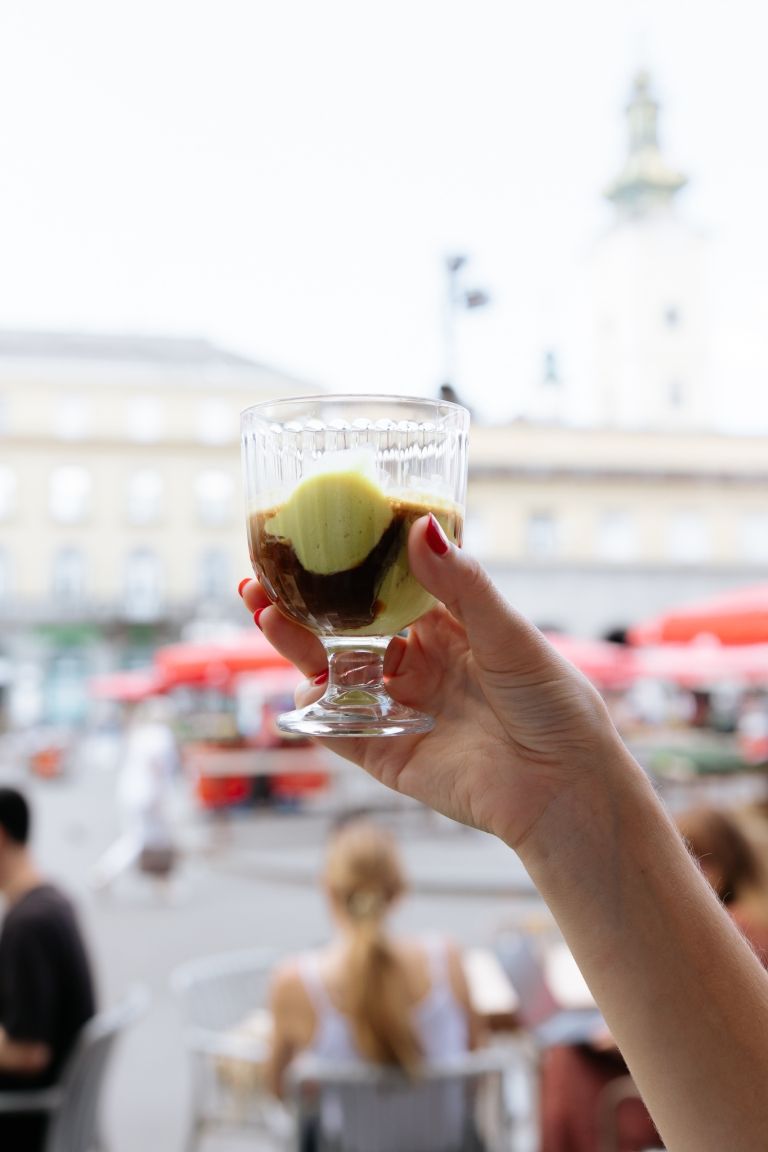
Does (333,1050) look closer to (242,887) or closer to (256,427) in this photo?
(256,427)

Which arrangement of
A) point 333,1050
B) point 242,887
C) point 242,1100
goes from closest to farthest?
point 333,1050 < point 242,1100 < point 242,887

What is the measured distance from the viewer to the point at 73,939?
3.59 m

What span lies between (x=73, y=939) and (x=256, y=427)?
2.95 meters

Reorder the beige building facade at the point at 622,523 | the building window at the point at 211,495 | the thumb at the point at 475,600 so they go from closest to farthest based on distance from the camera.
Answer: the thumb at the point at 475,600 < the beige building facade at the point at 622,523 < the building window at the point at 211,495

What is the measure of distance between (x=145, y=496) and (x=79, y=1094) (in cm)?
3703

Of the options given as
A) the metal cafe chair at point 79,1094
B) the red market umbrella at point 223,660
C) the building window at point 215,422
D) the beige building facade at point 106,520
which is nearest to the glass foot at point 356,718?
the metal cafe chair at point 79,1094

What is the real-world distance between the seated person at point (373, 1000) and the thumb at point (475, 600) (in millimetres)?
2426

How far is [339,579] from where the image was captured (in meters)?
1.02

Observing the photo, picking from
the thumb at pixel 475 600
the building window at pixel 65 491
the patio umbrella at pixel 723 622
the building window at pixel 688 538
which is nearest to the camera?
the thumb at pixel 475 600

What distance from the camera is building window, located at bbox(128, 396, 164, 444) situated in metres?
39.3

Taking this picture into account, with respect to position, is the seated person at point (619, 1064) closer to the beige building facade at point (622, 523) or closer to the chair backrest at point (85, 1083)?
the chair backrest at point (85, 1083)

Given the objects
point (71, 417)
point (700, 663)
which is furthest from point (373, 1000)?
point (71, 417)

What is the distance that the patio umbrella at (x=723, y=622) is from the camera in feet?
20.2

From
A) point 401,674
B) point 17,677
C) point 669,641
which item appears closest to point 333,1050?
point 401,674
